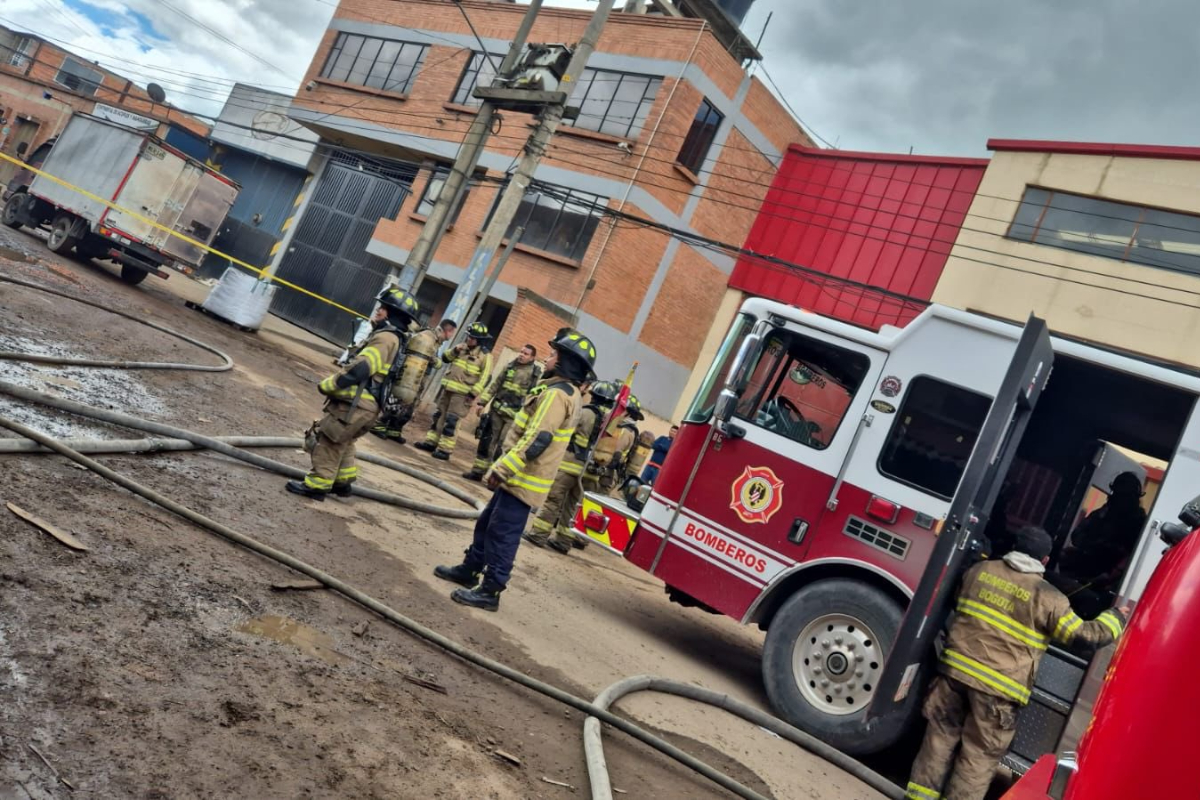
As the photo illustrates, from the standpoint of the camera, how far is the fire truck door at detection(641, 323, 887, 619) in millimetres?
6270

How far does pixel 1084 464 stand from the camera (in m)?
6.87

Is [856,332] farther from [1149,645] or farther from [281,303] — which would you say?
[281,303]

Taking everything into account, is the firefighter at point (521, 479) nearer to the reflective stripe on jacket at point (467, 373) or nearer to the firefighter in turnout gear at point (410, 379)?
the firefighter in turnout gear at point (410, 379)

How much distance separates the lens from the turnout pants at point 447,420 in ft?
39.6

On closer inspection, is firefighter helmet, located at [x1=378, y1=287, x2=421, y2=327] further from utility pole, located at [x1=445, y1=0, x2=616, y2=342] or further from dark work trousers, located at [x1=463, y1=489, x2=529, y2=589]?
→ utility pole, located at [x1=445, y1=0, x2=616, y2=342]

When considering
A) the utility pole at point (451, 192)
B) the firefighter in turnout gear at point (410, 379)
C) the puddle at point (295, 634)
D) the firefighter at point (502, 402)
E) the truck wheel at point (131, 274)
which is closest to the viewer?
the puddle at point (295, 634)

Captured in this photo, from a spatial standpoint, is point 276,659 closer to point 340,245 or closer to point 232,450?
point 232,450

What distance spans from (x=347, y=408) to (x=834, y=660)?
13.1 feet

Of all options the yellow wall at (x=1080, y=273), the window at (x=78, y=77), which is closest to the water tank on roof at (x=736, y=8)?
the yellow wall at (x=1080, y=273)

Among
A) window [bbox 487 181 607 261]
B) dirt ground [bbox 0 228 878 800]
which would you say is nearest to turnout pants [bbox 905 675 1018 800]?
dirt ground [bbox 0 228 878 800]

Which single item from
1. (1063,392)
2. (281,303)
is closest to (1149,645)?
(1063,392)

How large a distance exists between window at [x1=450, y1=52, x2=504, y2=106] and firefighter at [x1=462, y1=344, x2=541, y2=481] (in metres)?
15.1

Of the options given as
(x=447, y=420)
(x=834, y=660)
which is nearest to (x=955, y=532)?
(x=834, y=660)

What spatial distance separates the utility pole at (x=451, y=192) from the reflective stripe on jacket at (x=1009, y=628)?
11050 mm
